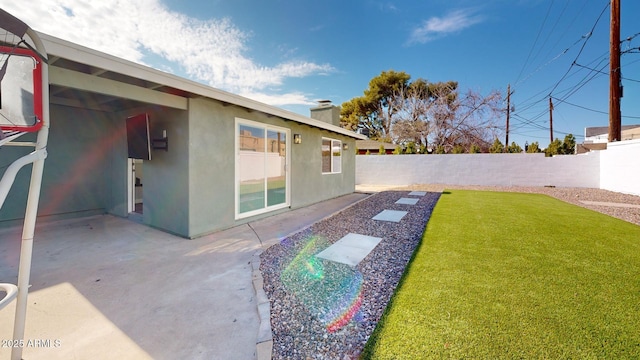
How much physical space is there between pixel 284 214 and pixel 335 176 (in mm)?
3748

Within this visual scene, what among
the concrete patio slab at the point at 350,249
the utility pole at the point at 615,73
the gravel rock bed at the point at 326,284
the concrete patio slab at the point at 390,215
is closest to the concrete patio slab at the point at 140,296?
the gravel rock bed at the point at 326,284

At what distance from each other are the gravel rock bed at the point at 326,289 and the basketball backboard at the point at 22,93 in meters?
2.33

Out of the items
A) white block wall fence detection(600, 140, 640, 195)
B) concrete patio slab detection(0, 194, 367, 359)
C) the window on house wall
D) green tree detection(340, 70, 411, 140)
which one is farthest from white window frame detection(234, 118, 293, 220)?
green tree detection(340, 70, 411, 140)

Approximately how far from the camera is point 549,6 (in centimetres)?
1177

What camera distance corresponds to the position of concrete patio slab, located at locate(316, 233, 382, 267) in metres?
3.60

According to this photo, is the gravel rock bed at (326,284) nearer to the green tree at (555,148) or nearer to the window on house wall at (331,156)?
the window on house wall at (331,156)

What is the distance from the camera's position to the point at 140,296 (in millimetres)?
2670

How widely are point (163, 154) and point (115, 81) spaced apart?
5.27ft

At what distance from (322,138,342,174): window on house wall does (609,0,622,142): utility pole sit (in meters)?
11.6

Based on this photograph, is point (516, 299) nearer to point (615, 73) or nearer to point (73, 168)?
point (73, 168)

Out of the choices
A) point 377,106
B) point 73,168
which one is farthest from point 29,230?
point 377,106

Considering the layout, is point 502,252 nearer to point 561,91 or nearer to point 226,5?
point 226,5

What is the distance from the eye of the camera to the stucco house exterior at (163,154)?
396 centimetres

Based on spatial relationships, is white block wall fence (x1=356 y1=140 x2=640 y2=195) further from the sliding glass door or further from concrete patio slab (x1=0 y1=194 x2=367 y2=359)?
concrete patio slab (x1=0 y1=194 x2=367 y2=359)
